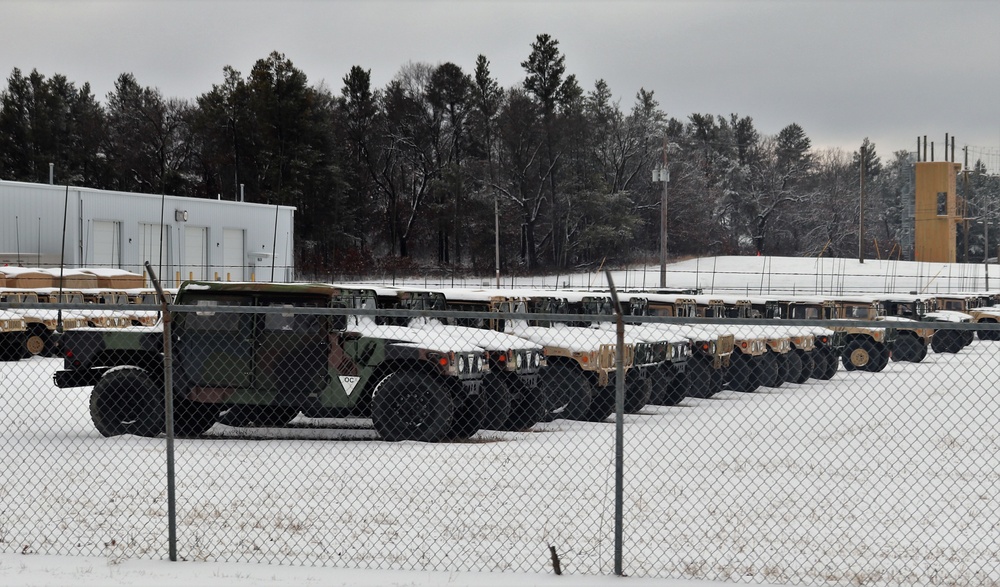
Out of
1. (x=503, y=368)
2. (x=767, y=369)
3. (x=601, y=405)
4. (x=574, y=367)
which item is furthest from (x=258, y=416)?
(x=767, y=369)

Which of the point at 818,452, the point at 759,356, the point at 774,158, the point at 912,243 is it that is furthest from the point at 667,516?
the point at 774,158

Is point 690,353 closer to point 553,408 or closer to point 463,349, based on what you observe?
point 553,408

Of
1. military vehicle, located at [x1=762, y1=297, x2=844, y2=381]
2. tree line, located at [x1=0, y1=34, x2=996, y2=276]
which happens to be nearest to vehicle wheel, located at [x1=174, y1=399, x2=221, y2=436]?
military vehicle, located at [x1=762, y1=297, x2=844, y2=381]

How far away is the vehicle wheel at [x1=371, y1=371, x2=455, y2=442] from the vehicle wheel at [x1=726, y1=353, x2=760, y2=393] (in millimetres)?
8769

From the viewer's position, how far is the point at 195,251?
49.8m

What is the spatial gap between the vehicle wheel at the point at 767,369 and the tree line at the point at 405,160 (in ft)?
155

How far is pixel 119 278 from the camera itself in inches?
1256

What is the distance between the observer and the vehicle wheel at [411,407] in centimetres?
1155

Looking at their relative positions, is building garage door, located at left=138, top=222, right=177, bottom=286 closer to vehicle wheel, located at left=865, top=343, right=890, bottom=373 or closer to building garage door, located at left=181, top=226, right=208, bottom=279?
building garage door, located at left=181, top=226, right=208, bottom=279

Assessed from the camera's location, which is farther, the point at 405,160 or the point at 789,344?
the point at 405,160

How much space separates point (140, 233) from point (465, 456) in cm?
3932

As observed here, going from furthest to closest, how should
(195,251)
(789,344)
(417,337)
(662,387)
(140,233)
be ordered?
(195,251)
(140,233)
(789,344)
(662,387)
(417,337)

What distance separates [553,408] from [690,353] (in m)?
3.93

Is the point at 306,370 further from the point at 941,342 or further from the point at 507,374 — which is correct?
the point at 941,342
